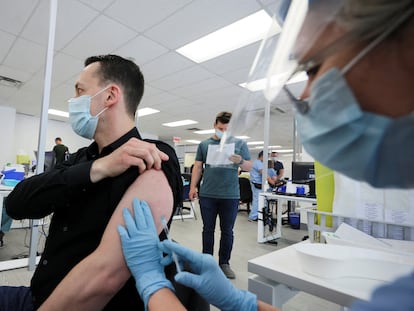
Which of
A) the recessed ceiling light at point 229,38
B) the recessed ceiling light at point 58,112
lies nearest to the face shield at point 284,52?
the recessed ceiling light at point 229,38

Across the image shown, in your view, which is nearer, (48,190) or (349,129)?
(349,129)

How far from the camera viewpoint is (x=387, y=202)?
0.87 meters

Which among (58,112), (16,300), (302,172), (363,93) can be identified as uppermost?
(58,112)

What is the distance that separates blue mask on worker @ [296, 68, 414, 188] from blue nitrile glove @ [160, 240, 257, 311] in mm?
376

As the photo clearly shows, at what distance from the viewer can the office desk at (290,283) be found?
51 cm

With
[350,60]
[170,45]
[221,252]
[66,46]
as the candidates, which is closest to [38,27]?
[66,46]

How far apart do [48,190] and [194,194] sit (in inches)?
70.0

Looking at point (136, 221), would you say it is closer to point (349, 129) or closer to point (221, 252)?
point (349, 129)

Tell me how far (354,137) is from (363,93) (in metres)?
0.07

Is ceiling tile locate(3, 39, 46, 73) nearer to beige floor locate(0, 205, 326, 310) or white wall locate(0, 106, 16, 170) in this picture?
beige floor locate(0, 205, 326, 310)

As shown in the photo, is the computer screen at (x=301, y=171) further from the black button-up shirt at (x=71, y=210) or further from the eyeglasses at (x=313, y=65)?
the eyeglasses at (x=313, y=65)

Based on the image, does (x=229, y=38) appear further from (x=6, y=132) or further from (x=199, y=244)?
(x=6, y=132)

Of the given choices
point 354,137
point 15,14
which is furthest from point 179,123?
point 354,137

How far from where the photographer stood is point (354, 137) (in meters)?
0.38
